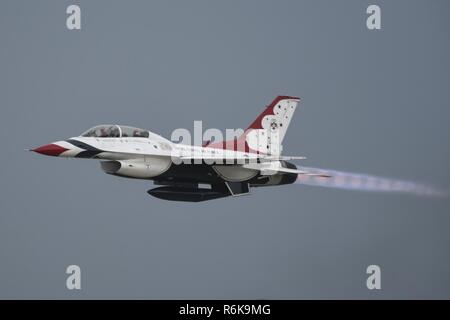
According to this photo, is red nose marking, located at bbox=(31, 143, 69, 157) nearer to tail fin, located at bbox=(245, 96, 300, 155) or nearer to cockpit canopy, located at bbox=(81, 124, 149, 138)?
cockpit canopy, located at bbox=(81, 124, 149, 138)

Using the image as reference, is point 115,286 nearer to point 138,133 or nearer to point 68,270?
point 68,270

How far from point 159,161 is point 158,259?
20.8 m

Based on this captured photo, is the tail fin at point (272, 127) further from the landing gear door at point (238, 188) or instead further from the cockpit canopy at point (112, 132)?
the cockpit canopy at point (112, 132)

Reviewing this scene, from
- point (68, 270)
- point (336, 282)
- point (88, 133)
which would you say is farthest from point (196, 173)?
point (336, 282)

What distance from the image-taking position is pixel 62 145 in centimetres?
3956

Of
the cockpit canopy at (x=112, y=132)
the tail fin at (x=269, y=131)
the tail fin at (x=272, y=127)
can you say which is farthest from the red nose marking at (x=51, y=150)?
the tail fin at (x=272, y=127)

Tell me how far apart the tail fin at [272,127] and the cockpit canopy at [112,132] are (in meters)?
5.77

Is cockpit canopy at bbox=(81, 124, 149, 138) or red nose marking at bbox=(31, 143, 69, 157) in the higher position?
cockpit canopy at bbox=(81, 124, 149, 138)

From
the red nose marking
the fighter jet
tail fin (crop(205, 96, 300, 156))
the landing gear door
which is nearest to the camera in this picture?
the red nose marking

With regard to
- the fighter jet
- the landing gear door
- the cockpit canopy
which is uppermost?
the cockpit canopy

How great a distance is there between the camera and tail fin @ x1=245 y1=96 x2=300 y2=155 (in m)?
44.9

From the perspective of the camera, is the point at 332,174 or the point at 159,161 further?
the point at 332,174

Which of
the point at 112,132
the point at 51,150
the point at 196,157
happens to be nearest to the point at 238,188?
the point at 196,157

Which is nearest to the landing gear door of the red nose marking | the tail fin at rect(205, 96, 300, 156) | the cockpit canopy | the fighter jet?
the fighter jet
